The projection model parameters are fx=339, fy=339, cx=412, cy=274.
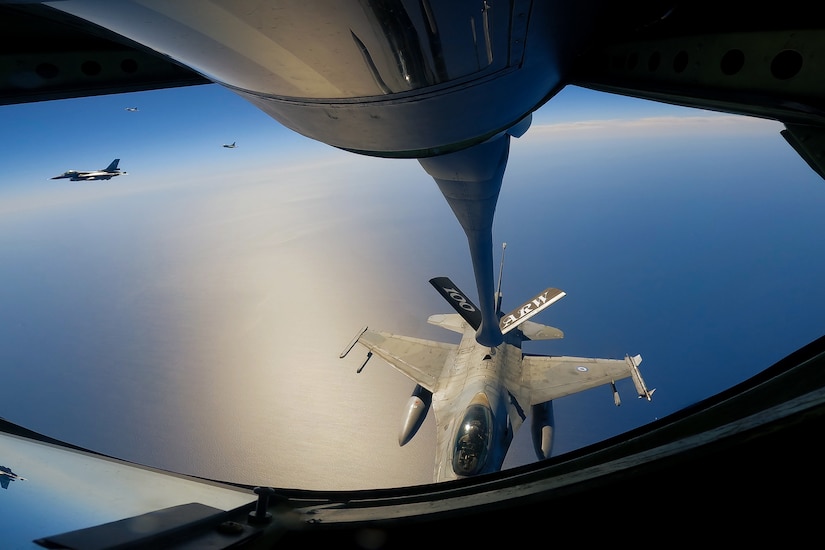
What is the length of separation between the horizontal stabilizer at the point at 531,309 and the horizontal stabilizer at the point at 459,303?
1102mm

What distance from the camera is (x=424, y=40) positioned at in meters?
1.08

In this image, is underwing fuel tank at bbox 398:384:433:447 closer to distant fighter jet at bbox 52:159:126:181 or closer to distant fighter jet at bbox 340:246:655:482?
distant fighter jet at bbox 340:246:655:482

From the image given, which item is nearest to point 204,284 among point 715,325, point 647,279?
point 647,279

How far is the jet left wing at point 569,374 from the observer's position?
10.8 m

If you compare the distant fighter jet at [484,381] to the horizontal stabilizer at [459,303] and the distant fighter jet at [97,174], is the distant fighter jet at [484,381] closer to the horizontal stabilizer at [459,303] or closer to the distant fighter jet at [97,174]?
the horizontal stabilizer at [459,303]

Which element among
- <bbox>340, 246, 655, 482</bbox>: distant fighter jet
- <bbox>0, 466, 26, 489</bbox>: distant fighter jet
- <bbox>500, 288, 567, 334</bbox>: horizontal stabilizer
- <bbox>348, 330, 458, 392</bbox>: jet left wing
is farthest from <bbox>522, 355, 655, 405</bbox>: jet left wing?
<bbox>0, 466, 26, 489</bbox>: distant fighter jet

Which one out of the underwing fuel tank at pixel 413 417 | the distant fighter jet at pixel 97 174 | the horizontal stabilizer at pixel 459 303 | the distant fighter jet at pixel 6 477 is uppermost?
the distant fighter jet at pixel 97 174

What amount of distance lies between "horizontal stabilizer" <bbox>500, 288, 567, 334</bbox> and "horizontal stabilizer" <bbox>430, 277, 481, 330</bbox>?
1.10 metres

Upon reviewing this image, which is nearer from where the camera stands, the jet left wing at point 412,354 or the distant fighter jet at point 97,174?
the jet left wing at point 412,354

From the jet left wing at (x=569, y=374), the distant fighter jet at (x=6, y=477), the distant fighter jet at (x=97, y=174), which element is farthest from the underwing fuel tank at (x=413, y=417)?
the distant fighter jet at (x=97, y=174)

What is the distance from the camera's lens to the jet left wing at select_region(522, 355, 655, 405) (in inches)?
425

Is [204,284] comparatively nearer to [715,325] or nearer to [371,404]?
[371,404]

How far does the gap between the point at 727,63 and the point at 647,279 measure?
54817mm

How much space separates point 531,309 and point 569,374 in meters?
2.51
